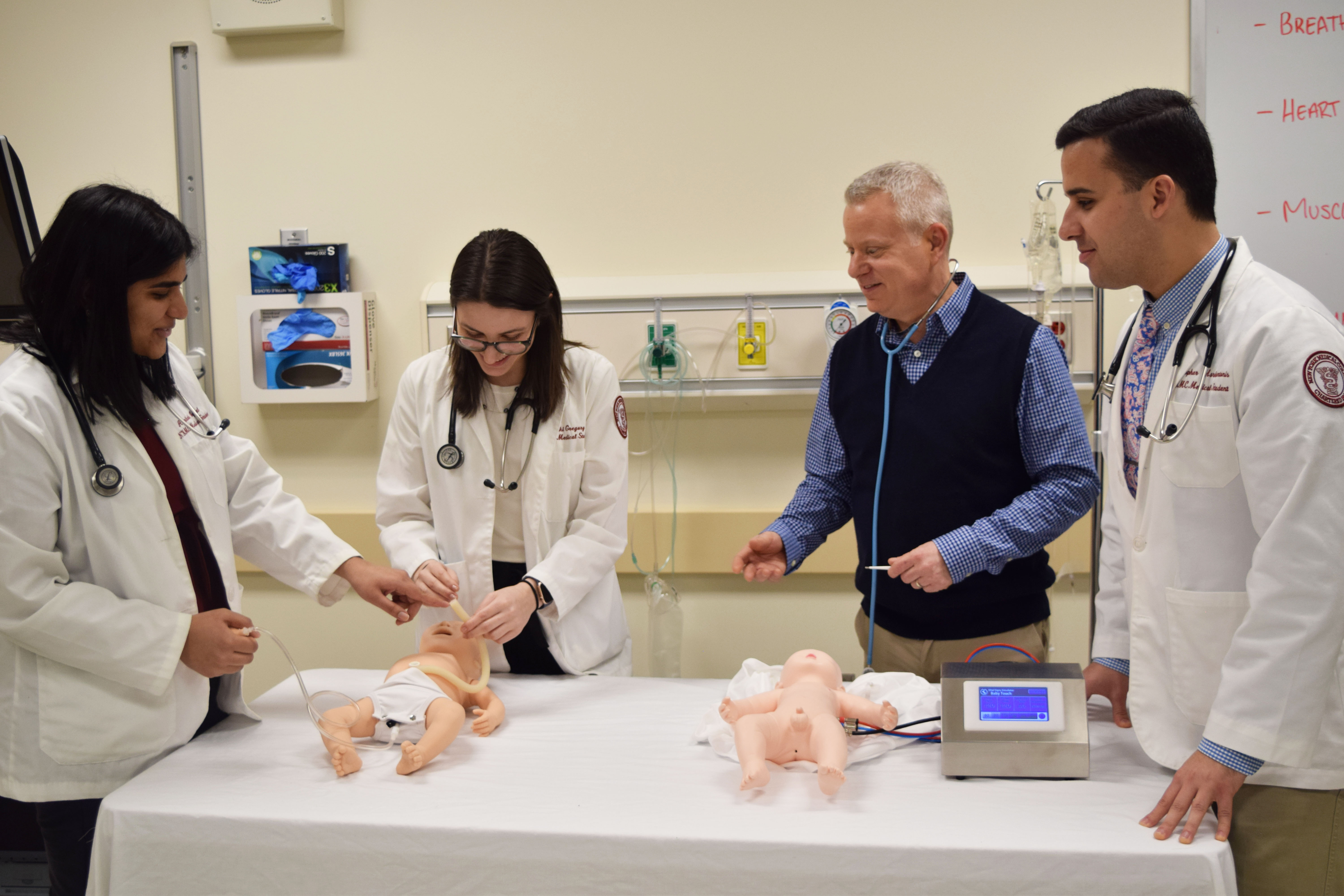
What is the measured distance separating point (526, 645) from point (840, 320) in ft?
4.14

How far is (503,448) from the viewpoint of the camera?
6.29 feet

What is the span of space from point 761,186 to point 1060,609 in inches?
60.3

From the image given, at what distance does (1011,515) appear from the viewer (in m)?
1.67

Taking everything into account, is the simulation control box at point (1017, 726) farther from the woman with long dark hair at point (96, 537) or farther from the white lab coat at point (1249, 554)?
the woman with long dark hair at point (96, 537)

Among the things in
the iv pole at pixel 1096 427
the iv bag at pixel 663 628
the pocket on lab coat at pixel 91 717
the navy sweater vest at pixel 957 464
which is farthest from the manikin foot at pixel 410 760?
the iv pole at pixel 1096 427

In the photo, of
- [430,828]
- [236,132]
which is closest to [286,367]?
[236,132]

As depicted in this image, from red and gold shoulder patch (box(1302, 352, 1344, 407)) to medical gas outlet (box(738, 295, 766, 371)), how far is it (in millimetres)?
1604

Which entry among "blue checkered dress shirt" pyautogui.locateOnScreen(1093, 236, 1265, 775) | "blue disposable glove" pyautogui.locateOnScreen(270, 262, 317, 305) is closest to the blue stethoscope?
"blue checkered dress shirt" pyautogui.locateOnScreen(1093, 236, 1265, 775)

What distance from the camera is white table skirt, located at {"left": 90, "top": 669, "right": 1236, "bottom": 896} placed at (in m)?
1.18

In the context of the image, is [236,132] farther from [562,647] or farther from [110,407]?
[562,647]

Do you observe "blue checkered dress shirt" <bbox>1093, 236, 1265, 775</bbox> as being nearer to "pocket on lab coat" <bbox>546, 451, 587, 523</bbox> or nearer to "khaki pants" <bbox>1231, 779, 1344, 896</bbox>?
"khaki pants" <bbox>1231, 779, 1344, 896</bbox>

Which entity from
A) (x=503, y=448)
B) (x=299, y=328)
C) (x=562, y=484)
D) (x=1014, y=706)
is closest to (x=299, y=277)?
(x=299, y=328)

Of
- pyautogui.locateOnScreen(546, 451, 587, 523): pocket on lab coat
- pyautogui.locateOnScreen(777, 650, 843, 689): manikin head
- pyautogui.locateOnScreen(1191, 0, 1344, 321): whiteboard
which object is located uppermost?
pyautogui.locateOnScreen(1191, 0, 1344, 321): whiteboard

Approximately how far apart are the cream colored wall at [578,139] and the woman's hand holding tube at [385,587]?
1145 millimetres
